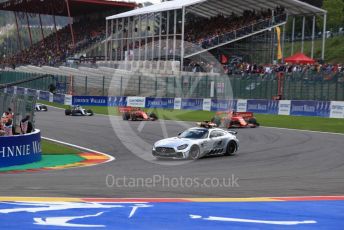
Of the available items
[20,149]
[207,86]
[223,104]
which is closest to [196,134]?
[20,149]

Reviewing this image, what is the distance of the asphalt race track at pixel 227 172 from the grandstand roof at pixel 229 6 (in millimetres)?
29693

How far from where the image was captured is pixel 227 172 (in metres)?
19.0

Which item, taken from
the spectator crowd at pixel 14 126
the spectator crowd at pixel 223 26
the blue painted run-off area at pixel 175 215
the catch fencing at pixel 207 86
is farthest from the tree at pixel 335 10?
the blue painted run-off area at pixel 175 215

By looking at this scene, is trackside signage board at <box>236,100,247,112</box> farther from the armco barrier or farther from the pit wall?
the armco barrier

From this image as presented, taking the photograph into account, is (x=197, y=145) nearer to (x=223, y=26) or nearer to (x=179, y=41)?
(x=179, y=41)

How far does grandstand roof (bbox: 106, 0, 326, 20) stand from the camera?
59.1m

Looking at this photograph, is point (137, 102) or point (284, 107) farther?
point (137, 102)

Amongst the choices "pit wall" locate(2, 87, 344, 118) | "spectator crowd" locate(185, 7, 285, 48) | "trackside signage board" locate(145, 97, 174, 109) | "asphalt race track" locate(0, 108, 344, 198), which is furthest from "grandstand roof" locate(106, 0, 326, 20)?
"asphalt race track" locate(0, 108, 344, 198)

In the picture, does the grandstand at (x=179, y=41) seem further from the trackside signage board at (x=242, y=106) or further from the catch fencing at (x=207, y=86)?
the trackside signage board at (x=242, y=106)

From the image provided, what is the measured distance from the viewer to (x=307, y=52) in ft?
260

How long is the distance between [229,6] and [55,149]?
1625 inches

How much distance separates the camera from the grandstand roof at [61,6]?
85.2 metres

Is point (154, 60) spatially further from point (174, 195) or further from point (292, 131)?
point (174, 195)

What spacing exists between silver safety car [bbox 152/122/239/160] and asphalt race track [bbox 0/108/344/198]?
0.44 m
